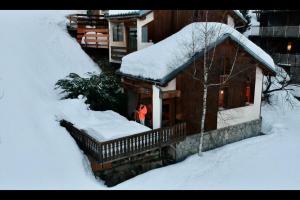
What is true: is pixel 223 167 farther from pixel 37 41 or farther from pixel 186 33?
pixel 37 41

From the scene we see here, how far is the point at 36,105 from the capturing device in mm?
→ 16344

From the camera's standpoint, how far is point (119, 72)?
18.7m

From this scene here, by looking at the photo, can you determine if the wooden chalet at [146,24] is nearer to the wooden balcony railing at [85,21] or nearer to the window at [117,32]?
the window at [117,32]

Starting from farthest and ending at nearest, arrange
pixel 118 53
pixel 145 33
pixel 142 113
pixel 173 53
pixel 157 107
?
pixel 118 53, pixel 145 33, pixel 142 113, pixel 173 53, pixel 157 107

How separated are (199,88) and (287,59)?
62.9 feet

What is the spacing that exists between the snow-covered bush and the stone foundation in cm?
507

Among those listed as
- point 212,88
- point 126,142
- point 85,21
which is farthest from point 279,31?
point 126,142

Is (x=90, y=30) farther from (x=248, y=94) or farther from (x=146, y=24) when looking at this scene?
(x=248, y=94)

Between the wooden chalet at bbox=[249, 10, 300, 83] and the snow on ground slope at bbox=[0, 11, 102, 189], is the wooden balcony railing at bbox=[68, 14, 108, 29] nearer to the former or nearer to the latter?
the snow on ground slope at bbox=[0, 11, 102, 189]

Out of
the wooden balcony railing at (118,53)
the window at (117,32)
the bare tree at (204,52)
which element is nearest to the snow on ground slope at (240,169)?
the bare tree at (204,52)

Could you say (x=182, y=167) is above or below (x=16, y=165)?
below

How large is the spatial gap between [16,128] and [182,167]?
807cm

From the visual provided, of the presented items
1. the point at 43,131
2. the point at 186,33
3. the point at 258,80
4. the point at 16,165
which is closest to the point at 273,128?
the point at 258,80

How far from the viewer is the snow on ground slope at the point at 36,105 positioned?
1205 centimetres
